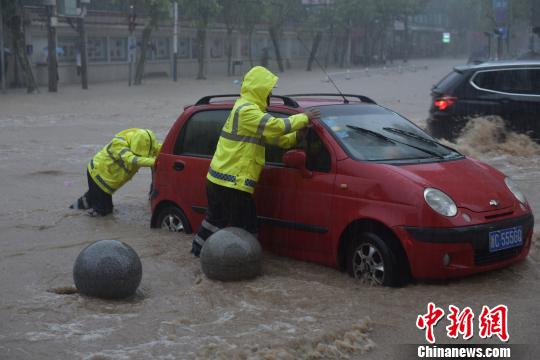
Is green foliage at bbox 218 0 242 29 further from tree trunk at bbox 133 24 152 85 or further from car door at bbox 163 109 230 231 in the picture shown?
car door at bbox 163 109 230 231

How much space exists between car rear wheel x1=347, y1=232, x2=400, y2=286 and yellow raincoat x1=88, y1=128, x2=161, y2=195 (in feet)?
10.1

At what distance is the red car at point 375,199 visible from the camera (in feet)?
20.4

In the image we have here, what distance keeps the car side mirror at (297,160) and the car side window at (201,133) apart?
1.17m

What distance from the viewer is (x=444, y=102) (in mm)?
13633

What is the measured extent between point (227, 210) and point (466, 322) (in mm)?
2445

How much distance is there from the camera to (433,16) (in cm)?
10656

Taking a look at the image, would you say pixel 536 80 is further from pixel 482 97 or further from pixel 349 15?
pixel 349 15


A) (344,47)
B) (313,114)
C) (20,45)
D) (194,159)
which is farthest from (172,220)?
(344,47)

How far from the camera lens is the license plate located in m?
6.32

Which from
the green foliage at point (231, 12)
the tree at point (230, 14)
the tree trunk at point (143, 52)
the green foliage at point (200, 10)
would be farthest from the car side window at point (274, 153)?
the green foliage at point (231, 12)

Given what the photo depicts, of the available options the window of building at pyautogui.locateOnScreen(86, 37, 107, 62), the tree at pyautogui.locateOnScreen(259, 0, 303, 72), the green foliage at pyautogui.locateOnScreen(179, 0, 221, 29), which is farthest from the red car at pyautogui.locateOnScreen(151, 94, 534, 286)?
the tree at pyautogui.locateOnScreen(259, 0, 303, 72)

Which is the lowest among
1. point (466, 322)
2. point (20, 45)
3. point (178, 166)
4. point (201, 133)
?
point (466, 322)

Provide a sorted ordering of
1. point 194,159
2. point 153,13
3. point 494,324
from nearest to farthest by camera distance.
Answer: point 494,324
point 194,159
point 153,13

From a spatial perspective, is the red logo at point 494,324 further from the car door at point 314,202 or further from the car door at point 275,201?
the car door at point 275,201
